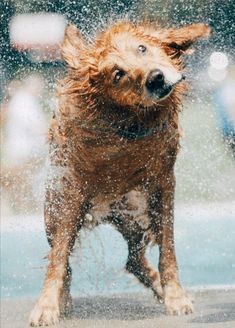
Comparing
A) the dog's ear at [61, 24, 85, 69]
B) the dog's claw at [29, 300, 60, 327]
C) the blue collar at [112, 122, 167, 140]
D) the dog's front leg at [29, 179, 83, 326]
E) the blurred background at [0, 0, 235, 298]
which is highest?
the blurred background at [0, 0, 235, 298]

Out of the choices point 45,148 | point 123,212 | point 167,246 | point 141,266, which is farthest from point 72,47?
point 141,266

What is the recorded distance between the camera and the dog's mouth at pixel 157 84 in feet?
14.5

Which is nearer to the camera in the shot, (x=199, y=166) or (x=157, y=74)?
(x=157, y=74)

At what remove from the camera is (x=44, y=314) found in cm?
483

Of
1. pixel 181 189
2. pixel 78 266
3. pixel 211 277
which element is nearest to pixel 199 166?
pixel 181 189

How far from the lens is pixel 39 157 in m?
6.59

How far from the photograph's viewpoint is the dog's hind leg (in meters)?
5.73

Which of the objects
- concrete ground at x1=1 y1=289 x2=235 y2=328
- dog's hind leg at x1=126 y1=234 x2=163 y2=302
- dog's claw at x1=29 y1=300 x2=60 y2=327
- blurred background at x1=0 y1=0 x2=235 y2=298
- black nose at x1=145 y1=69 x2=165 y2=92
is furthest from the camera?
blurred background at x1=0 y1=0 x2=235 y2=298

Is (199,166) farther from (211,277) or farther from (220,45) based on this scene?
(211,277)

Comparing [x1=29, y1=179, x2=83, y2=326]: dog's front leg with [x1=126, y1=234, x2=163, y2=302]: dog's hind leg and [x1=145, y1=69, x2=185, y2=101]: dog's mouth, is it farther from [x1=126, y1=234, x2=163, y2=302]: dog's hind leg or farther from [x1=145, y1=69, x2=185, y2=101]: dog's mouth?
[x1=145, y1=69, x2=185, y2=101]: dog's mouth

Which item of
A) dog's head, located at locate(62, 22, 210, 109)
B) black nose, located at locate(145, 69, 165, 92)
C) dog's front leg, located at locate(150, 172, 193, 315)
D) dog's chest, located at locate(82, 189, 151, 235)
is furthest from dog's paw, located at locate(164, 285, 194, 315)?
black nose, located at locate(145, 69, 165, 92)

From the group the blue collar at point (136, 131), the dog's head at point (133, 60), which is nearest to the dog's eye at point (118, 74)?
the dog's head at point (133, 60)

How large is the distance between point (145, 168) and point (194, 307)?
2.70 feet

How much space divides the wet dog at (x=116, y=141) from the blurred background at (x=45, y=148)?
481 millimetres
